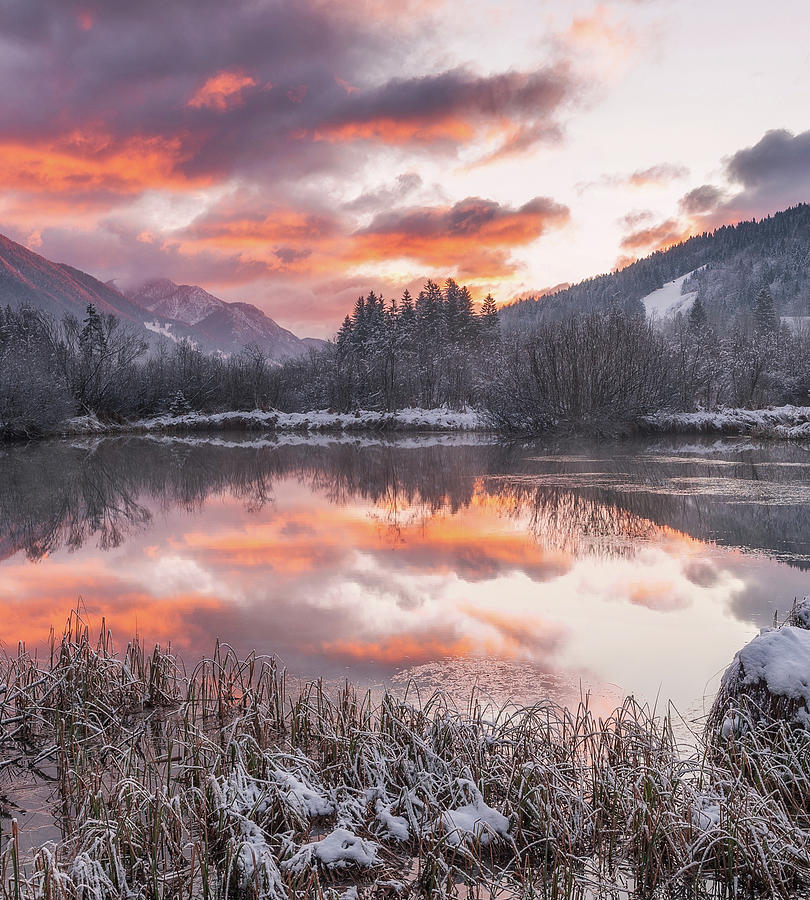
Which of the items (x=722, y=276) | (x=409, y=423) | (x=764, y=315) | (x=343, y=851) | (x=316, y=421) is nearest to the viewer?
(x=343, y=851)

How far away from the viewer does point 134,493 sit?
1730cm

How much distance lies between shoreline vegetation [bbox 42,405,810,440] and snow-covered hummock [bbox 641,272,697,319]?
371 ft

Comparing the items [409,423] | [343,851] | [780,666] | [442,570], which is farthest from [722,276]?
[343,851]

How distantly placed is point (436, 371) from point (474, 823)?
198 ft

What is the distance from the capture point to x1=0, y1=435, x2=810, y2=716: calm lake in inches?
242

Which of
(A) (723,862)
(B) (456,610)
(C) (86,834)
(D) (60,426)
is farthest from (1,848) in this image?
(D) (60,426)

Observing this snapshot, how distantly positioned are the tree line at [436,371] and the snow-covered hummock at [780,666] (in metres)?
30.0

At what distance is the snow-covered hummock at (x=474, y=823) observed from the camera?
3.10 metres

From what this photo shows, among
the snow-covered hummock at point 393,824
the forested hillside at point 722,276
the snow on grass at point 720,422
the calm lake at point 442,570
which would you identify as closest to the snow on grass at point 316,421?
the snow on grass at point 720,422

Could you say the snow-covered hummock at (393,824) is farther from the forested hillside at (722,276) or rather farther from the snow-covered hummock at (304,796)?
the forested hillside at (722,276)

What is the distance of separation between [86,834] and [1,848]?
0.62m

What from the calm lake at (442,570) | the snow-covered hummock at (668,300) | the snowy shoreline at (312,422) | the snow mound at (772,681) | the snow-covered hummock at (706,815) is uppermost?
the snow-covered hummock at (668,300)

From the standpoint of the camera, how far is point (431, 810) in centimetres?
325

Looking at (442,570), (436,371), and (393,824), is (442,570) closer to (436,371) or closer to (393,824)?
(393,824)
